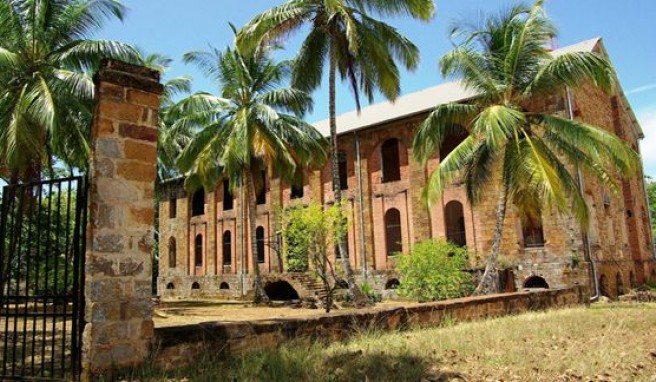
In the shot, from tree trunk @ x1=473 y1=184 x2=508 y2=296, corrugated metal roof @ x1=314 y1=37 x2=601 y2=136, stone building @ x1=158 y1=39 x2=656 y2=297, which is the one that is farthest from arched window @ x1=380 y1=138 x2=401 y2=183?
tree trunk @ x1=473 y1=184 x2=508 y2=296

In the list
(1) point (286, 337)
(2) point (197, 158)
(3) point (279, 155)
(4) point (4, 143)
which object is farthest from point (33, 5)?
(1) point (286, 337)

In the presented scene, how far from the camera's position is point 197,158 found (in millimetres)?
20016

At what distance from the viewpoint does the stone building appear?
17.9 metres

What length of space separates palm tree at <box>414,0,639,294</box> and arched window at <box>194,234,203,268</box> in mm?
20764

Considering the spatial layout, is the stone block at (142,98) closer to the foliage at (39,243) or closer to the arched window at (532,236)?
the foliage at (39,243)

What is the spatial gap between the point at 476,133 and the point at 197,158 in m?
11.4

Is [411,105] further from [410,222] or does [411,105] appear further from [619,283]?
[619,283]

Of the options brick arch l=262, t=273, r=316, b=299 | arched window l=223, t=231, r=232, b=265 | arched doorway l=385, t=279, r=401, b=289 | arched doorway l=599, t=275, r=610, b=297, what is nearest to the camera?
arched doorway l=599, t=275, r=610, b=297

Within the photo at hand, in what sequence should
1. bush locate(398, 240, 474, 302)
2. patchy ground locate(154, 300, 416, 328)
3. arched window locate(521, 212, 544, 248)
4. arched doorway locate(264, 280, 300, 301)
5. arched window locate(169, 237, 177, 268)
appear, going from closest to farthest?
patchy ground locate(154, 300, 416, 328) < bush locate(398, 240, 474, 302) < arched window locate(521, 212, 544, 248) < arched doorway locate(264, 280, 300, 301) < arched window locate(169, 237, 177, 268)

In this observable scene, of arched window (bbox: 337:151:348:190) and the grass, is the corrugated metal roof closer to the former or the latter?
arched window (bbox: 337:151:348:190)

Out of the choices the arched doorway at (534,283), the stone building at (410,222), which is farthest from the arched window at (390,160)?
the arched doorway at (534,283)

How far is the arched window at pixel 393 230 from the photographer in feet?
76.3

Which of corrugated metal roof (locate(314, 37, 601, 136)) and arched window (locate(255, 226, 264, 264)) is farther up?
corrugated metal roof (locate(314, 37, 601, 136))

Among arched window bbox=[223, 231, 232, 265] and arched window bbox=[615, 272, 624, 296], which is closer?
arched window bbox=[615, 272, 624, 296]
